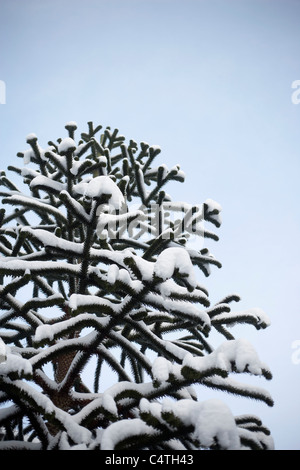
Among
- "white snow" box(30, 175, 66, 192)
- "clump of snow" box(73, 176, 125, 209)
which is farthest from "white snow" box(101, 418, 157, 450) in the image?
"white snow" box(30, 175, 66, 192)

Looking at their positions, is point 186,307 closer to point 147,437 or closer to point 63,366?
point 147,437

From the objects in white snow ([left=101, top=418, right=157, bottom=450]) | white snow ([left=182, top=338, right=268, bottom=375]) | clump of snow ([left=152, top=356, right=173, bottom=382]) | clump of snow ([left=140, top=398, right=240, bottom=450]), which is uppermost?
white snow ([left=182, top=338, right=268, bottom=375])

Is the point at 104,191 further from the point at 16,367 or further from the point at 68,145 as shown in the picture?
the point at 68,145

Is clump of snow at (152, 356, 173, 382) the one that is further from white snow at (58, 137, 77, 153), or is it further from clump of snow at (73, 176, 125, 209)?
white snow at (58, 137, 77, 153)

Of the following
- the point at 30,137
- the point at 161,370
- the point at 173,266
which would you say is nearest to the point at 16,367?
the point at 161,370

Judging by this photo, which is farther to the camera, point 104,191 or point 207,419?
point 104,191

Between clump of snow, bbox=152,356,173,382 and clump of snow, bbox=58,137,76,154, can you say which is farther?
clump of snow, bbox=58,137,76,154

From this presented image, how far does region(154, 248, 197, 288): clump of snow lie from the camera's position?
2.33 m

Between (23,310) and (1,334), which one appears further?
(1,334)

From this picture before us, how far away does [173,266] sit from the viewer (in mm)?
2383

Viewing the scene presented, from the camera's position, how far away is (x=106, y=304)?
286 cm

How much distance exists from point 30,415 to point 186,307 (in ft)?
4.93

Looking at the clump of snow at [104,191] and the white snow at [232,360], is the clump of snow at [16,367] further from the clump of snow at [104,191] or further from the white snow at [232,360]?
the clump of snow at [104,191]
